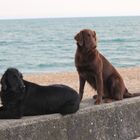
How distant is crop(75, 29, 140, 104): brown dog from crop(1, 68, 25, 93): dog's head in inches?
53.6

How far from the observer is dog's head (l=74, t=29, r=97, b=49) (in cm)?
759

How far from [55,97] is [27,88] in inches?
16.6

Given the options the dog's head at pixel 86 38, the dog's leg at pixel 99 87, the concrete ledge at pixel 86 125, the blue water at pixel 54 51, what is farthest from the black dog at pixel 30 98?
the blue water at pixel 54 51

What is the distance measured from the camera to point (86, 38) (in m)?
7.60

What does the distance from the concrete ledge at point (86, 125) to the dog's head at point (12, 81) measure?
45cm

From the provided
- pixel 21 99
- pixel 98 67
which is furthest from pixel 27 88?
pixel 98 67

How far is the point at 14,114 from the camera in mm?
6859

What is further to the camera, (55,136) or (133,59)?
(133,59)

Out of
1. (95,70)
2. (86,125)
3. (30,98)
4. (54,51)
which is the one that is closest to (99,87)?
(95,70)

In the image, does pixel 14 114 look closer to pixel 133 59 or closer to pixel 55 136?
pixel 55 136

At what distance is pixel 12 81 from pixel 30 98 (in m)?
0.45

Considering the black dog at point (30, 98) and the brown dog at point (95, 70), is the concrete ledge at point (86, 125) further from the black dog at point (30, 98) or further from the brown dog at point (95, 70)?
the brown dog at point (95, 70)

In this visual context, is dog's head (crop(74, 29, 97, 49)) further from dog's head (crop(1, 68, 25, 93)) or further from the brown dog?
dog's head (crop(1, 68, 25, 93))

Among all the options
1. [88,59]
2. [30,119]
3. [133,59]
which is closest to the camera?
[30,119]
